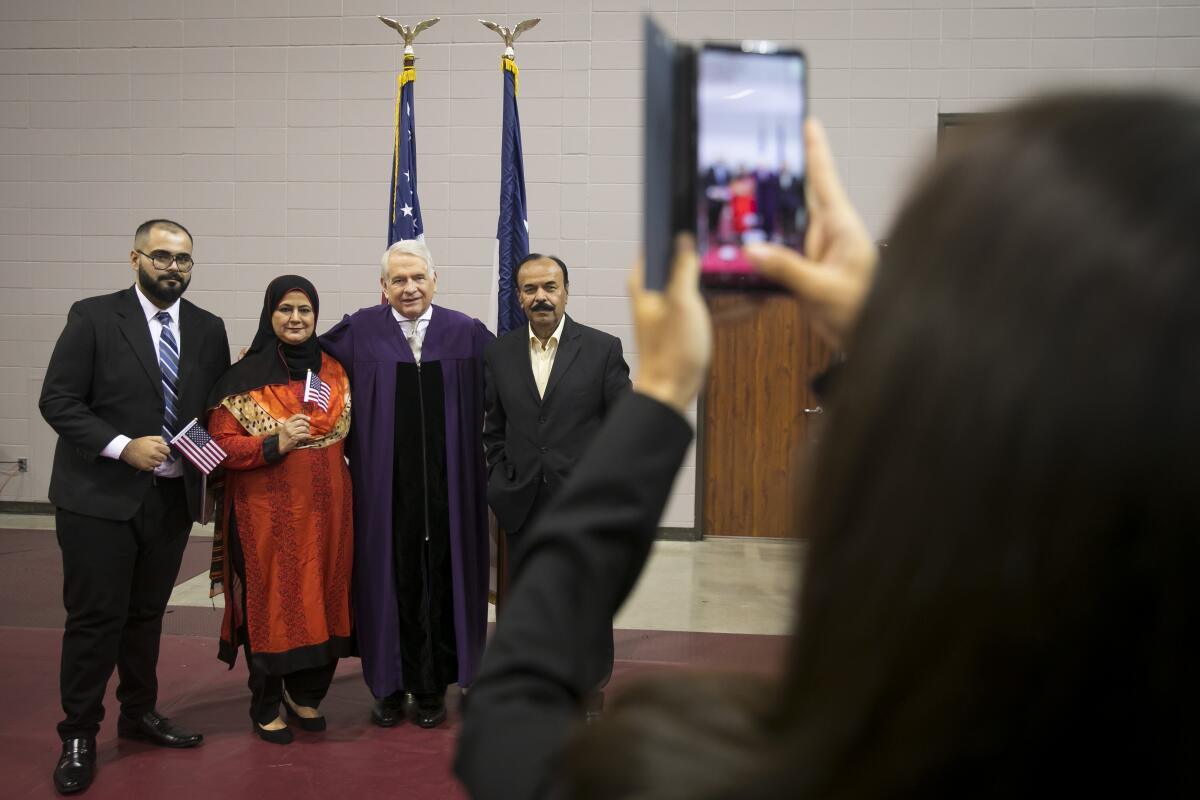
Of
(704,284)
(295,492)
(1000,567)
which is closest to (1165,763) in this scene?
(1000,567)

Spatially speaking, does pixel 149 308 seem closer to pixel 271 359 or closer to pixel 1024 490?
pixel 271 359

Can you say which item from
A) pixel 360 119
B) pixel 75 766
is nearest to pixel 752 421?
pixel 360 119

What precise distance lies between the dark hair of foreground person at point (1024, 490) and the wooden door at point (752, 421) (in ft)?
19.8

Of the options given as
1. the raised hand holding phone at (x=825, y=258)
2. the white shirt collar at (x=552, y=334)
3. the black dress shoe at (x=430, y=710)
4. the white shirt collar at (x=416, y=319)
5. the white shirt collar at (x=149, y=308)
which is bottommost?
the black dress shoe at (x=430, y=710)

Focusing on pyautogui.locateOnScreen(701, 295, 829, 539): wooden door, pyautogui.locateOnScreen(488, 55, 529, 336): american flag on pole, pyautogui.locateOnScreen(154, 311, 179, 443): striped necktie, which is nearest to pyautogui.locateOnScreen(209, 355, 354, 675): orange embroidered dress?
pyautogui.locateOnScreen(154, 311, 179, 443): striped necktie

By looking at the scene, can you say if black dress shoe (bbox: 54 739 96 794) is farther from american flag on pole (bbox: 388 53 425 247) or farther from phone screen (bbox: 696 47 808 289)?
phone screen (bbox: 696 47 808 289)

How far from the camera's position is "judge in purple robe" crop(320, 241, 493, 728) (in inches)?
147

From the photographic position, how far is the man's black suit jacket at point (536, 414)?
12.2 feet

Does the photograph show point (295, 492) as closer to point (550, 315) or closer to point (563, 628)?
point (550, 315)

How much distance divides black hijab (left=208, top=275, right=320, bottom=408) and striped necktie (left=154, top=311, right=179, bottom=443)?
157 mm

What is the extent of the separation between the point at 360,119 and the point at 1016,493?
6.58m

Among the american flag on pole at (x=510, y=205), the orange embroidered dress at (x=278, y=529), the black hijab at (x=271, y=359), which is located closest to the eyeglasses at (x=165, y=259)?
the black hijab at (x=271, y=359)

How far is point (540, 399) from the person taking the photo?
150 inches

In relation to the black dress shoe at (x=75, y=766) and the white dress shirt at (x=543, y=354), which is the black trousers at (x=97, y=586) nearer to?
the black dress shoe at (x=75, y=766)
